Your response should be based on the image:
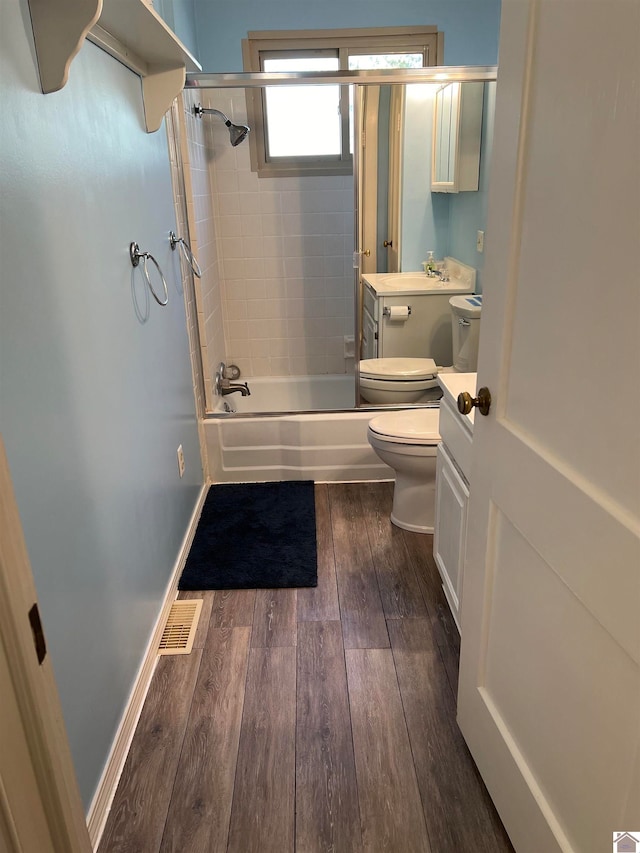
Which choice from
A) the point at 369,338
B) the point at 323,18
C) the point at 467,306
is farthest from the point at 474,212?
the point at 323,18

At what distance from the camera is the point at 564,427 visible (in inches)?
38.5

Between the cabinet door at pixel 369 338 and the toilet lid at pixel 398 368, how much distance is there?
73mm

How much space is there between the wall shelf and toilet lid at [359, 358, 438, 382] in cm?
167

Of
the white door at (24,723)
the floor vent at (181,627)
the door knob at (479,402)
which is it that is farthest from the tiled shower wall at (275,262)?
the white door at (24,723)

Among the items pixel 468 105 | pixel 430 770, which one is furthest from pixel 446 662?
pixel 468 105

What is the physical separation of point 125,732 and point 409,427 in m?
1.52

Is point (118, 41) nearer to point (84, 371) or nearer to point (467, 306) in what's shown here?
point (84, 371)

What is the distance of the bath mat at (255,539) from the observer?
2.31 m

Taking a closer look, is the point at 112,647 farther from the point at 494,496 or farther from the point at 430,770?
the point at 494,496

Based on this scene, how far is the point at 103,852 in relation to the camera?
52.7 inches

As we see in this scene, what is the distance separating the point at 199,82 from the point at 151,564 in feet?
6.84

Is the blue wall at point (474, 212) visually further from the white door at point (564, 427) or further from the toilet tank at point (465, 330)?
the white door at point (564, 427)

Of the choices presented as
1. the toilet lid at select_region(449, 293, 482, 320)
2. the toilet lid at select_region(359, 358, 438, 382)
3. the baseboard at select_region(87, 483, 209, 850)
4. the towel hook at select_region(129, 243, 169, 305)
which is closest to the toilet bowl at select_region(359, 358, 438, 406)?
the toilet lid at select_region(359, 358, 438, 382)

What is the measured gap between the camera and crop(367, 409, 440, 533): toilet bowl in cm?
241
